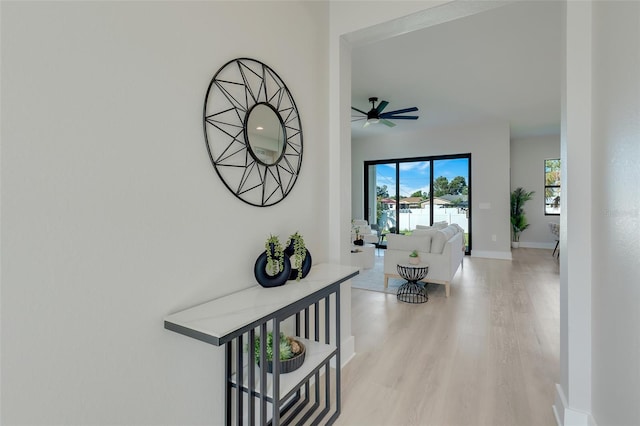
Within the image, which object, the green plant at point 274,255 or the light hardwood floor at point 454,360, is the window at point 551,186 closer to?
the light hardwood floor at point 454,360

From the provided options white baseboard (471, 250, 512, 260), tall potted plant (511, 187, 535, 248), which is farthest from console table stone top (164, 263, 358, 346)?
tall potted plant (511, 187, 535, 248)

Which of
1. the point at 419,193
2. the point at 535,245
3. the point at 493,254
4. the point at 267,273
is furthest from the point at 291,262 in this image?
the point at 535,245

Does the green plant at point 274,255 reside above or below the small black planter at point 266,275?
above

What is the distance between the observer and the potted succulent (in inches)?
53.1

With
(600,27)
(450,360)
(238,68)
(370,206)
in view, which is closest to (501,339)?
(450,360)

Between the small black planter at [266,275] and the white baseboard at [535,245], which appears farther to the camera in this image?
the white baseboard at [535,245]

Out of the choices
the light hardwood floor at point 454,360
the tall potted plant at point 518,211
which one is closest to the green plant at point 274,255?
the light hardwood floor at point 454,360

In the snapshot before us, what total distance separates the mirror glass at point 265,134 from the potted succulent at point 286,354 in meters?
0.89

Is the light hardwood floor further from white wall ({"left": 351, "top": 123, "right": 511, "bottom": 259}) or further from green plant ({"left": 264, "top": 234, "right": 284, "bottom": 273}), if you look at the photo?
white wall ({"left": 351, "top": 123, "right": 511, "bottom": 259})

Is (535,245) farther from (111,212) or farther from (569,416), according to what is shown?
(111,212)

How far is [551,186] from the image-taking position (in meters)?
7.62

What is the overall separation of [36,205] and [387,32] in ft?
7.24

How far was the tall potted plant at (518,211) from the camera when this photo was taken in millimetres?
7688

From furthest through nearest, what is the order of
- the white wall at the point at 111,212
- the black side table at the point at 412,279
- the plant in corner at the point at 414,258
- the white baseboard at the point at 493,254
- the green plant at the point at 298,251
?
the white baseboard at the point at 493,254
the plant in corner at the point at 414,258
the black side table at the point at 412,279
the green plant at the point at 298,251
the white wall at the point at 111,212
